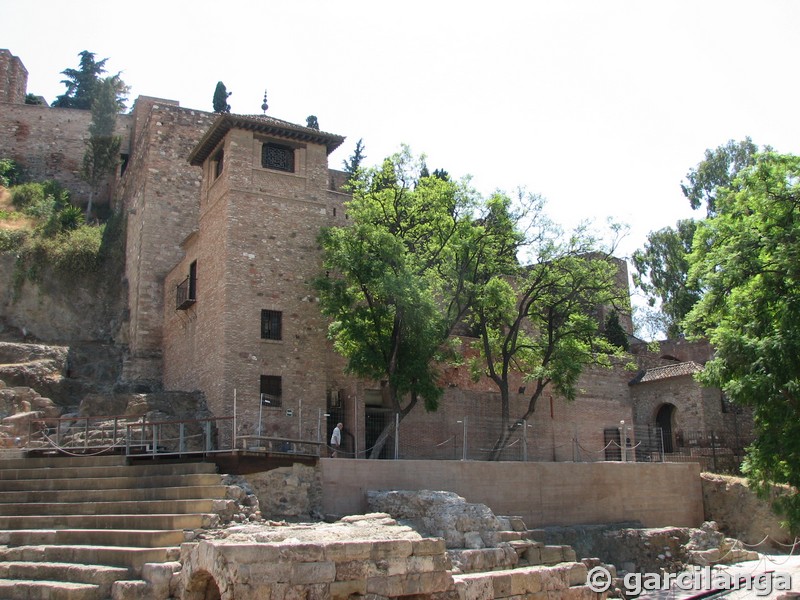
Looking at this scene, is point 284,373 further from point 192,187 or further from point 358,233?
point 192,187

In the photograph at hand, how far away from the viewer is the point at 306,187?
87.6 feet

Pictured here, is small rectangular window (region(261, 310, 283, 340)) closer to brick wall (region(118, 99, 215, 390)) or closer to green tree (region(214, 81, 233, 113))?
brick wall (region(118, 99, 215, 390))

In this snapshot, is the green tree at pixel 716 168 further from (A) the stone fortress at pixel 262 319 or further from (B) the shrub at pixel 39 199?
(B) the shrub at pixel 39 199

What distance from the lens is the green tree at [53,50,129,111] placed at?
55.8 meters

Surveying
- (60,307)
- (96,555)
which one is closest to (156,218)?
(60,307)

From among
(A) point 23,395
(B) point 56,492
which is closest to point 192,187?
(A) point 23,395

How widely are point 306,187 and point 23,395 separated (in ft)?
35.5

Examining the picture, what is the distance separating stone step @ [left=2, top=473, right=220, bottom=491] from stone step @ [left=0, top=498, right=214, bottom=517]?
69 cm

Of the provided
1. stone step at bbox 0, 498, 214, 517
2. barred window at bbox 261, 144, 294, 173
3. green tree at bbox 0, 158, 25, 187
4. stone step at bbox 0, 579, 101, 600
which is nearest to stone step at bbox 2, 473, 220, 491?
stone step at bbox 0, 498, 214, 517

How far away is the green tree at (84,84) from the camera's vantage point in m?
55.8

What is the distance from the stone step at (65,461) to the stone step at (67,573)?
170 inches

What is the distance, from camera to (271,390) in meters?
24.5

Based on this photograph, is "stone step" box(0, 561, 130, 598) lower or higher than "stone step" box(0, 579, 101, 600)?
higher

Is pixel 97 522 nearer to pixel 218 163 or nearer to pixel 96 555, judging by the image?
pixel 96 555
